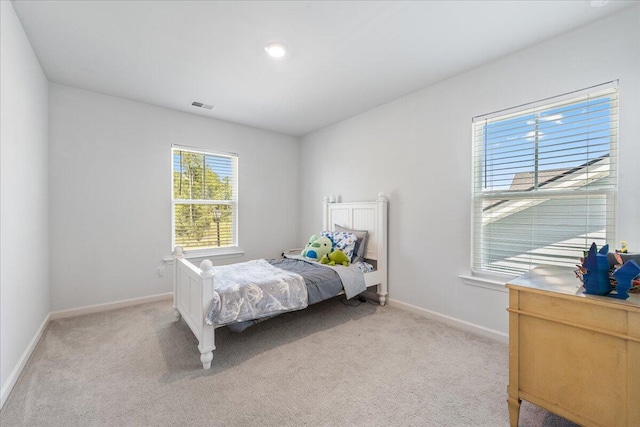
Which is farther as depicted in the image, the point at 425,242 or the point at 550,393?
the point at 425,242

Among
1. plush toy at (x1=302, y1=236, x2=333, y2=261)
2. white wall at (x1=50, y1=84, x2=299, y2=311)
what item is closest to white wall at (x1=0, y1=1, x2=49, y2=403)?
white wall at (x1=50, y1=84, x2=299, y2=311)

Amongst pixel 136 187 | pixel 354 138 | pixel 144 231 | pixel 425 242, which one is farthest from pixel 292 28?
pixel 144 231

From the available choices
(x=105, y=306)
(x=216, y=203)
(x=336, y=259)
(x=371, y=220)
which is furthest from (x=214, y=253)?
(x=371, y=220)

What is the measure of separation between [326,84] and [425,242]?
199 cm

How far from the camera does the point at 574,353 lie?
1323mm

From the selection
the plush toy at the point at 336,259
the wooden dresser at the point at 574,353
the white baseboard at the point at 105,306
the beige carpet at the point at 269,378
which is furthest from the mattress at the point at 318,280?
the white baseboard at the point at 105,306

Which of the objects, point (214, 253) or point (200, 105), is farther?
point (214, 253)

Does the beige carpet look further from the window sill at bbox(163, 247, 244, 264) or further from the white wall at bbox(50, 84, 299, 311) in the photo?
the window sill at bbox(163, 247, 244, 264)

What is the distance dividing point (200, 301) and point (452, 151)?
2.67 m

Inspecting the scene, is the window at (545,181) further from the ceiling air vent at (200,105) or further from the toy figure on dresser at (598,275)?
the ceiling air vent at (200,105)

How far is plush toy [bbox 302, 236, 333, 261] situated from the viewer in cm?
338

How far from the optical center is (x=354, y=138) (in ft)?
12.6

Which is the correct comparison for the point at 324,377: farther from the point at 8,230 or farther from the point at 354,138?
the point at 354,138

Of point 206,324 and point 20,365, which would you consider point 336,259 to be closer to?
point 206,324
